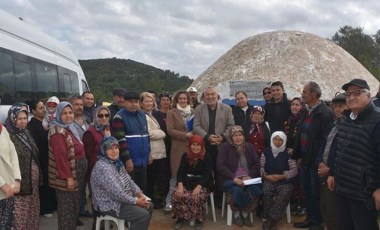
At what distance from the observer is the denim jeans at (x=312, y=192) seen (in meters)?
4.96

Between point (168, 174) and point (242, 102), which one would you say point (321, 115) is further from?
point (168, 174)

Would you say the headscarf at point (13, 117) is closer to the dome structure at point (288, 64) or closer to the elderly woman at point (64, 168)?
the elderly woman at point (64, 168)

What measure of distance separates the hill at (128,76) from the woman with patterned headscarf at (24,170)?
36.5 m

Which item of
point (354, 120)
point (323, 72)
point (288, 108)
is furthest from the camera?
point (323, 72)

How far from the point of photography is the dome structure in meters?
13.8

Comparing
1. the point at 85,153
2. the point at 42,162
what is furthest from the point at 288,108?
the point at 42,162

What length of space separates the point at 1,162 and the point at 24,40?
318 centimetres

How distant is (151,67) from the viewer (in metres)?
60.6

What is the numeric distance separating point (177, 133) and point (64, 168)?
208 centimetres

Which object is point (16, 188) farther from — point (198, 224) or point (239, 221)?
point (239, 221)

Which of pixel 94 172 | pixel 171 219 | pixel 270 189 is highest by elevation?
pixel 94 172

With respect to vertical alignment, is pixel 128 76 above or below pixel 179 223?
above

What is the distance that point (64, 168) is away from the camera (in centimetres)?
411

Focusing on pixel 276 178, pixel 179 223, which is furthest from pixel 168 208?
pixel 276 178
